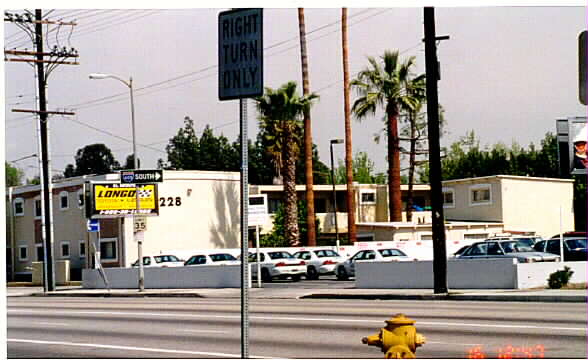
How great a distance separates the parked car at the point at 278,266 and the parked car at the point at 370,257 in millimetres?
2060

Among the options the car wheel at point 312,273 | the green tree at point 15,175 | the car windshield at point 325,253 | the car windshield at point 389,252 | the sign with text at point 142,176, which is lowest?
the car wheel at point 312,273

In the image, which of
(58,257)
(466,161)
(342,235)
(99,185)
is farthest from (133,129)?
(466,161)

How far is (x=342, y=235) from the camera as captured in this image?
63.5 m

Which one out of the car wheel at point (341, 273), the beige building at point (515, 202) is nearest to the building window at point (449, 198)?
the beige building at point (515, 202)

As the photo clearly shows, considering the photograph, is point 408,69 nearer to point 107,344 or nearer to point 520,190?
point 520,190

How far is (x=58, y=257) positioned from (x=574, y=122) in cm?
4276

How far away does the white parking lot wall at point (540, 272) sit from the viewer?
29.7m

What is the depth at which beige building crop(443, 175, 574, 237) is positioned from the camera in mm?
60500

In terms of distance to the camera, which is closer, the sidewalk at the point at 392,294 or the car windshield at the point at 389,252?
the sidewalk at the point at 392,294

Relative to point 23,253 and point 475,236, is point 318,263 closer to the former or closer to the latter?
point 475,236

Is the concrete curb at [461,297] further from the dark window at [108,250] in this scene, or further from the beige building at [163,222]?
the dark window at [108,250]

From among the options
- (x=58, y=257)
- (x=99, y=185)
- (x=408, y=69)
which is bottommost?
(x=58, y=257)

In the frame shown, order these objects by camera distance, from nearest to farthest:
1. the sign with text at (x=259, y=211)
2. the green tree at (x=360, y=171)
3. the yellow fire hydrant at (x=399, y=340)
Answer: the yellow fire hydrant at (x=399, y=340), the sign with text at (x=259, y=211), the green tree at (x=360, y=171)

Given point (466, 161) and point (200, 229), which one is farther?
point (466, 161)
